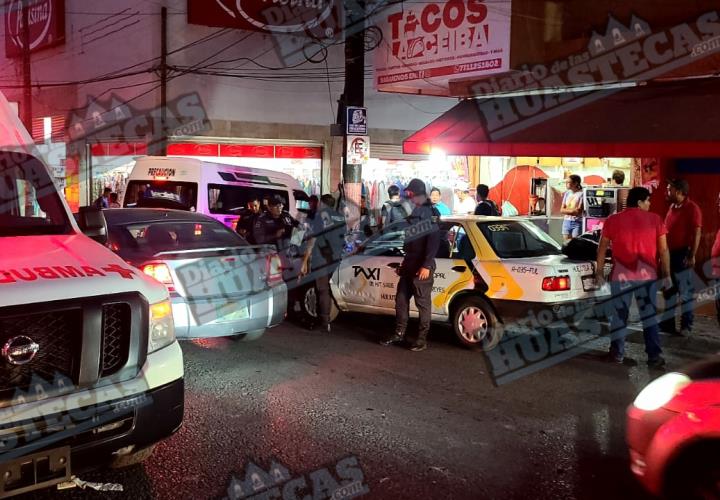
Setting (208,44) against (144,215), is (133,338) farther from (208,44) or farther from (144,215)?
(208,44)

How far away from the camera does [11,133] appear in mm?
5121

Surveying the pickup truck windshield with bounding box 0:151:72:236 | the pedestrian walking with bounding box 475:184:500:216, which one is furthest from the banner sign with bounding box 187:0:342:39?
the pickup truck windshield with bounding box 0:151:72:236

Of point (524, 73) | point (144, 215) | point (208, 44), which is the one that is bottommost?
point (144, 215)

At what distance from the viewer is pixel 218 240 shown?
25.8 feet

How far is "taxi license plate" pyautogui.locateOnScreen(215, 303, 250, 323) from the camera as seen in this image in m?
7.02

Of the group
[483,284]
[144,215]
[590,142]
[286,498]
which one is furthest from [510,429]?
[590,142]

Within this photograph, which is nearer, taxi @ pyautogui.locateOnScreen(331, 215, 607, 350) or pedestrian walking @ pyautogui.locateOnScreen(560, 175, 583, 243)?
taxi @ pyautogui.locateOnScreen(331, 215, 607, 350)

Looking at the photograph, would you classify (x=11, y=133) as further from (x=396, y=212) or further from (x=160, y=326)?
(x=396, y=212)

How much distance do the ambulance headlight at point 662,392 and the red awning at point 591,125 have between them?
660 cm

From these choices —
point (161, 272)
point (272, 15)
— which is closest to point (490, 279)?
point (161, 272)

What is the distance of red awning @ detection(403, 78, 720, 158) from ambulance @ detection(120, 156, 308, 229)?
3.12m

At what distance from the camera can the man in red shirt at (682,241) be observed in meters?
8.41

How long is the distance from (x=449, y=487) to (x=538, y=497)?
21.2 inches

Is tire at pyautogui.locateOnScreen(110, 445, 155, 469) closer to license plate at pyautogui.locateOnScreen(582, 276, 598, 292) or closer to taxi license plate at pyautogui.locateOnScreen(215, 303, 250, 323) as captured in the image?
taxi license plate at pyautogui.locateOnScreen(215, 303, 250, 323)
